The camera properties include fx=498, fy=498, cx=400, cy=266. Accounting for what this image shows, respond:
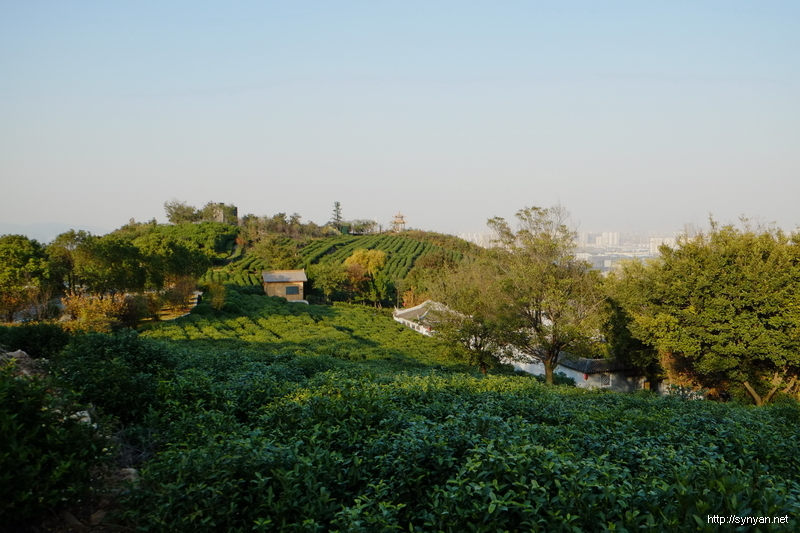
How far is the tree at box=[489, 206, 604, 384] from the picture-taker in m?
16.5

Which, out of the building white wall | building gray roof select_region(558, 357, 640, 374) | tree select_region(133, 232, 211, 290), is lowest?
the building white wall

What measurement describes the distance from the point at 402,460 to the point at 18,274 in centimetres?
2467

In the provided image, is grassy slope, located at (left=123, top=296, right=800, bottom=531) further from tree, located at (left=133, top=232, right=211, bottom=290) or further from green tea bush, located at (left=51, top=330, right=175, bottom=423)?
tree, located at (left=133, top=232, right=211, bottom=290)

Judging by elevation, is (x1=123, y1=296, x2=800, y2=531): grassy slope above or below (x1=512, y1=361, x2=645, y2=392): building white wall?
above

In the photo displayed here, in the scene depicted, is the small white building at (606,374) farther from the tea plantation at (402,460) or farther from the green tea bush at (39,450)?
the green tea bush at (39,450)

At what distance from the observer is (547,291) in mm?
16734

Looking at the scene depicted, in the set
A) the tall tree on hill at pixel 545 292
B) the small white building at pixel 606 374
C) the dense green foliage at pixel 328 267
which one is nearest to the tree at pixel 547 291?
the tall tree on hill at pixel 545 292

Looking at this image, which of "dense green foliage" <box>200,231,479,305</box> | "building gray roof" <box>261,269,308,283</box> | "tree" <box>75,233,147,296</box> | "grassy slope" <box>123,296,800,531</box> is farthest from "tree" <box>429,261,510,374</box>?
"building gray roof" <box>261,269,308,283</box>

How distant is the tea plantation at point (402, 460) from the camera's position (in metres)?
3.04

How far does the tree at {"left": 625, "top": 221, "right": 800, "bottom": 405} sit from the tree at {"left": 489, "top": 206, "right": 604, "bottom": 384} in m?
3.61

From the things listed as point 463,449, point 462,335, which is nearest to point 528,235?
point 462,335

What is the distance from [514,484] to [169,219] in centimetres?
9204

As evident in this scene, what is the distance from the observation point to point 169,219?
280 ft

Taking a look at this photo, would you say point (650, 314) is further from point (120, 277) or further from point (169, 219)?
point (169, 219)
